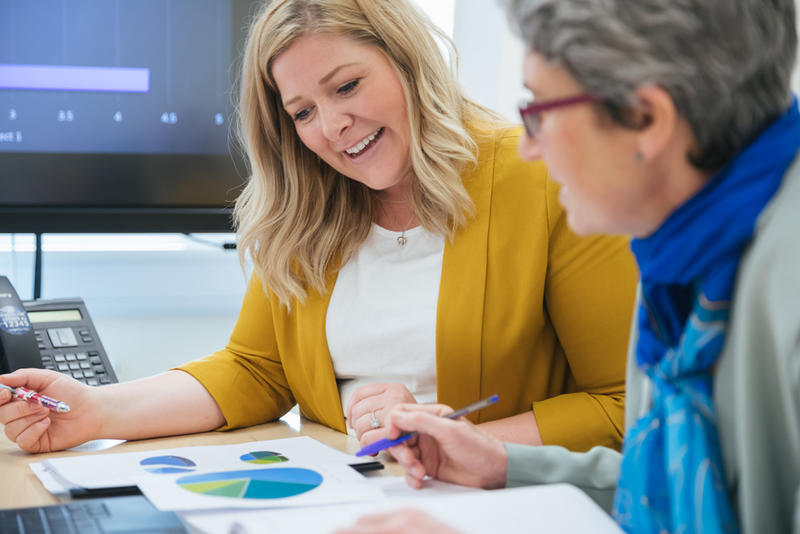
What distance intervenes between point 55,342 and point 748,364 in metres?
1.18

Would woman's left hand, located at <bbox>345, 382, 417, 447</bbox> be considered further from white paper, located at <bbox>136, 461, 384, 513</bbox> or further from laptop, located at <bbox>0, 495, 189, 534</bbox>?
laptop, located at <bbox>0, 495, 189, 534</bbox>

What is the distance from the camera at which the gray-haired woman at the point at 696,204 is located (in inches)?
25.9

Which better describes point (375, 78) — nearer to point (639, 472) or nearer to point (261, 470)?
point (261, 470)

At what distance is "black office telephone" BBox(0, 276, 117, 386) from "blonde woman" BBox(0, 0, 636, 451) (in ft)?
0.60

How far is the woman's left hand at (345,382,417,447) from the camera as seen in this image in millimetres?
1150

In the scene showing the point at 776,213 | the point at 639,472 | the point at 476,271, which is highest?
the point at 776,213

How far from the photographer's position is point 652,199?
2.41ft

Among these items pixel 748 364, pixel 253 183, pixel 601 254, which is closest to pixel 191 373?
pixel 253 183

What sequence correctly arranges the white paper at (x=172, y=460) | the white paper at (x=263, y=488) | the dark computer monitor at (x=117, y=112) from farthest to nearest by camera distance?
the dark computer monitor at (x=117, y=112) < the white paper at (x=172, y=460) < the white paper at (x=263, y=488)

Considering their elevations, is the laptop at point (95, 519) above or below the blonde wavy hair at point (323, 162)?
below

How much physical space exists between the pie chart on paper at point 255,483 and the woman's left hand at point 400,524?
266 mm

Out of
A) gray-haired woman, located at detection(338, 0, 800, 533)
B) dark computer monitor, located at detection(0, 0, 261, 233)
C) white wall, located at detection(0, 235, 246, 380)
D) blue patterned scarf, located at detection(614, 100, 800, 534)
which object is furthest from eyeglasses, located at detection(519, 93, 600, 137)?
white wall, located at detection(0, 235, 246, 380)

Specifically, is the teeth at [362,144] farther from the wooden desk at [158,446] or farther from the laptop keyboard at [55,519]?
the laptop keyboard at [55,519]

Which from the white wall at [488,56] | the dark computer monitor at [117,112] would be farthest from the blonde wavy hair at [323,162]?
the white wall at [488,56]
